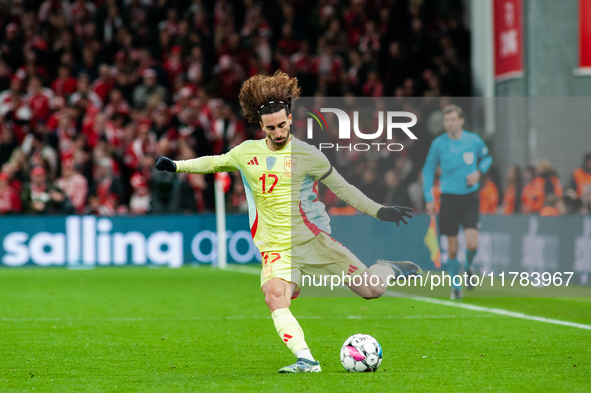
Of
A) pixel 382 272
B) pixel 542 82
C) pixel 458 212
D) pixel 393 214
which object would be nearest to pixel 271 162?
pixel 393 214

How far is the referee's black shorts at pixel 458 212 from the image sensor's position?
10625mm

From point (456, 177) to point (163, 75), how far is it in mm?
9136

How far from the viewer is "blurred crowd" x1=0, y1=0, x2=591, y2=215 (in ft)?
51.2

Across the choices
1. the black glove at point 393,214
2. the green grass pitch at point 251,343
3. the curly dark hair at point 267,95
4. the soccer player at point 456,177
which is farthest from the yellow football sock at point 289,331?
the soccer player at point 456,177

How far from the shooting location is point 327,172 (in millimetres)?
6195

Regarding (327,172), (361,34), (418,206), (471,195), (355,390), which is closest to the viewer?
(355,390)

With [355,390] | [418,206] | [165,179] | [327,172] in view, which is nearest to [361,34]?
[165,179]

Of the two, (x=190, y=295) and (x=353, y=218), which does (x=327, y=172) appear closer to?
(x=353, y=218)

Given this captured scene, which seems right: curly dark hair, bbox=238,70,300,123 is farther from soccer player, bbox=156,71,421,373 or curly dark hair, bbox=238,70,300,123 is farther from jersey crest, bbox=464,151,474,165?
jersey crest, bbox=464,151,474,165

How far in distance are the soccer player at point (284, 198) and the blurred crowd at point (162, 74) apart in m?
9.19

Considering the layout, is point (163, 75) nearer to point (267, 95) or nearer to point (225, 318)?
point (225, 318)

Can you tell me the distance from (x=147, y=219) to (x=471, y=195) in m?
6.58

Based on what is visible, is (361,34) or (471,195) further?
(361,34)

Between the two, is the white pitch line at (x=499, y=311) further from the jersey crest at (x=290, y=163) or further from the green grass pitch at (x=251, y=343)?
the jersey crest at (x=290, y=163)
